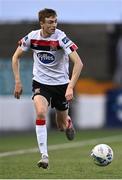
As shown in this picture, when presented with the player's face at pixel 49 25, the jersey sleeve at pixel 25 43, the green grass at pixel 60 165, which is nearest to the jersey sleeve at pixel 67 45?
the player's face at pixel 49 25

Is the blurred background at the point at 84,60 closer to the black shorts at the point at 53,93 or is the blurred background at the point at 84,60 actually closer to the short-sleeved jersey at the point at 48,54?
the black shorts at the point at 53,93

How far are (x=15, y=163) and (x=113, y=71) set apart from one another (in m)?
19.0

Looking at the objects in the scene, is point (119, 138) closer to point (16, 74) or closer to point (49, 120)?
point (49, 120)

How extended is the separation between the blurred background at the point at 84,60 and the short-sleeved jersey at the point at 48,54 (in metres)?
12.2

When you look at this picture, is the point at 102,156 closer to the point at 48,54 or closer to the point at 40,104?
the point at 40,104

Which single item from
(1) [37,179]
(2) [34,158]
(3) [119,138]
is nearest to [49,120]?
(3) [119,138]

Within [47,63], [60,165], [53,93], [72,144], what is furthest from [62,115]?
[72,144]

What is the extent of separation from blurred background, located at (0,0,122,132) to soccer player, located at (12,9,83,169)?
12.1 m

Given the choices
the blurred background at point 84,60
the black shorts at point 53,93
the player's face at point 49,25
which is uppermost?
the player's face at point 49,25

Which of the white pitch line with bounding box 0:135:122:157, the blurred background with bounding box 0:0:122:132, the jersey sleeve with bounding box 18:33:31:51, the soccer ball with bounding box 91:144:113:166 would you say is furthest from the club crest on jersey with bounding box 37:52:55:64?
the blurred background with bounding box 0:0:122:132

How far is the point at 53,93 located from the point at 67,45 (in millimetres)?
943

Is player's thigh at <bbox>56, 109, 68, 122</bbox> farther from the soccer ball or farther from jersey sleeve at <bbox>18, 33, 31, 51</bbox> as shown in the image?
the soccer ball

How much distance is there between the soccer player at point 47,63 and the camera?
12.8 meters

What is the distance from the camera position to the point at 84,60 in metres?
32.9
